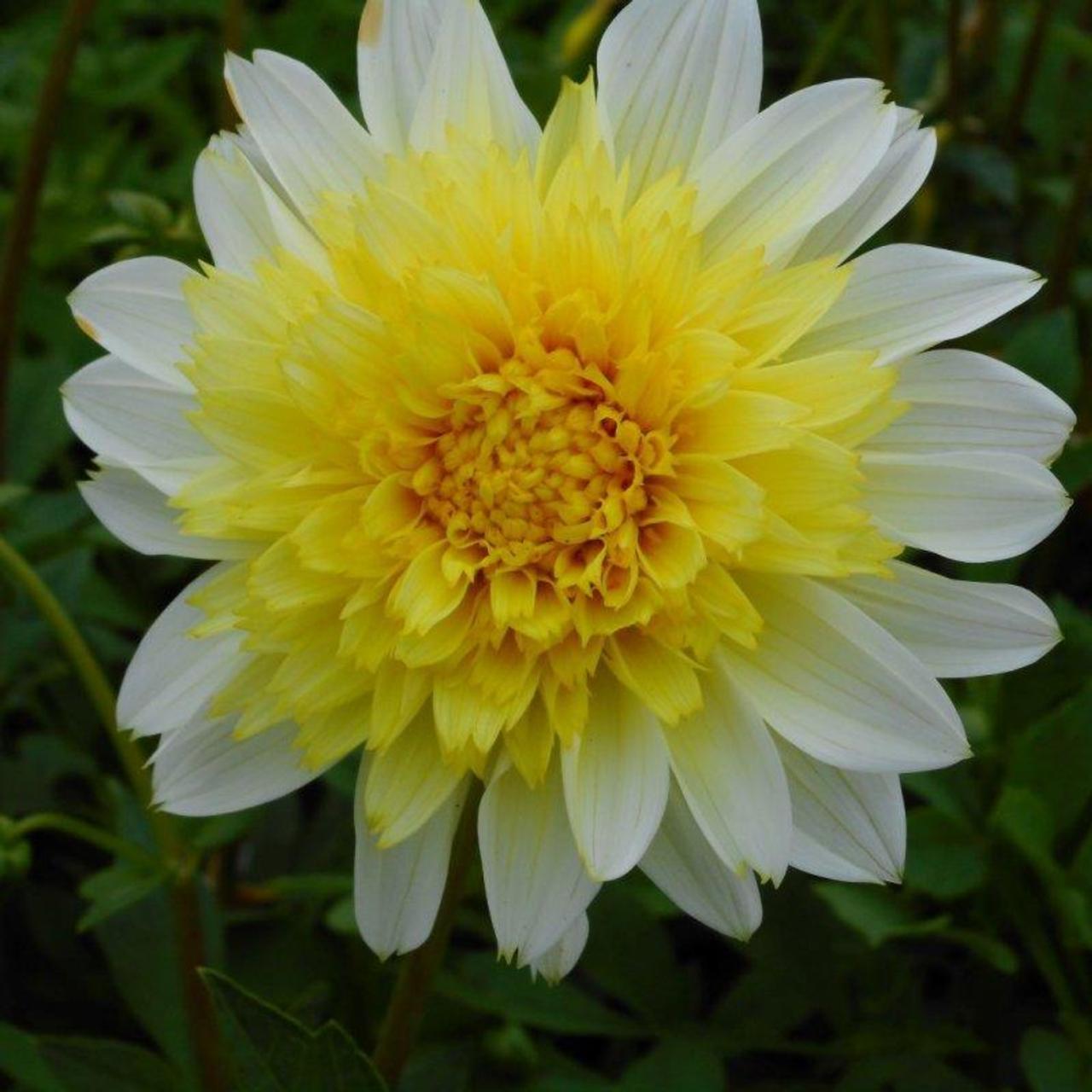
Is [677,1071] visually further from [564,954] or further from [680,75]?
[680,75]

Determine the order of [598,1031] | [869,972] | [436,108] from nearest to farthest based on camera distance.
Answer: [436,108] → [598,1031] → [869,972]

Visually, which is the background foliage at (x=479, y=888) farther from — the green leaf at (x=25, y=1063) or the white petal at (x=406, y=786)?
the white petal at (x=406, y=786)

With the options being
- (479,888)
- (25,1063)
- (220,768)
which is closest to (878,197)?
(220,768)

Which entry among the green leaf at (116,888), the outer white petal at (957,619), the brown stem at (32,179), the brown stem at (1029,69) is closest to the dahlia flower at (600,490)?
the outer white petal at (957,619)

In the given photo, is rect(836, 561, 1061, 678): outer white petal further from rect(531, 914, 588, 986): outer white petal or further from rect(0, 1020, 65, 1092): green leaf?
rect(0, 1020, 65, 1092): green leaf

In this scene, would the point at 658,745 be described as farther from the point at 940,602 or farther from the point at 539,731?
the point at 940,602

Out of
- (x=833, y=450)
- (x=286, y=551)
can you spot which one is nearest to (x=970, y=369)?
(x=833, y=450)
